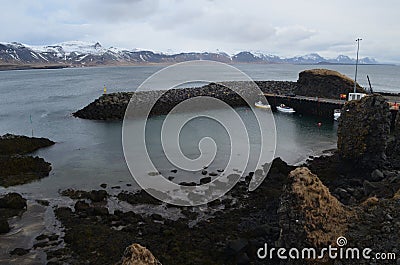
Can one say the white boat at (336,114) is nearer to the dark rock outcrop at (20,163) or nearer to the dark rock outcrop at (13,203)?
the dark rock outcrop at (20,163)

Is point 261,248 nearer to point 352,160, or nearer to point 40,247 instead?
point 40,247

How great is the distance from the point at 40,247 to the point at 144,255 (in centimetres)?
977

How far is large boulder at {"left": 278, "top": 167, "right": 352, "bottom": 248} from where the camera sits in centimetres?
1049

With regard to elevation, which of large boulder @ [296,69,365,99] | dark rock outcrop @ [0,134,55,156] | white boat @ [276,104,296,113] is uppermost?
large boulder @ [296,69,365,99]

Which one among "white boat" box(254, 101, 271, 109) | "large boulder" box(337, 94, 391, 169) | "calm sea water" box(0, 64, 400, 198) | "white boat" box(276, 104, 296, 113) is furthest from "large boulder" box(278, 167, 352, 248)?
"white boat" box(254, 101, 271, 109)

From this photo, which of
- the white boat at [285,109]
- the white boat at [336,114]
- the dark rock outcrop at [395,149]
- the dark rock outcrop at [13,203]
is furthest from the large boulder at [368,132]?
the white boat at [285,109]

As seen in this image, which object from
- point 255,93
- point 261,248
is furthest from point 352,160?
point 255,93

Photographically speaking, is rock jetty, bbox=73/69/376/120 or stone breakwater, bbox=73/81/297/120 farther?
rock jetty, bbox=73/69/376/120

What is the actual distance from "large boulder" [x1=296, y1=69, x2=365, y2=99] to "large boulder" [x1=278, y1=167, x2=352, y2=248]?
4680 cm

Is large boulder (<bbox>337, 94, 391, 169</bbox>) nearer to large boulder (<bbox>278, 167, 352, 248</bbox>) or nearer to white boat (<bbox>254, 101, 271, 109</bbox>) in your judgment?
large boulder (<bbox>278, 167, 352, 248</bbox>)

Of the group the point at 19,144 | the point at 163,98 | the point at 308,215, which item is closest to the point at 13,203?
Answer: the point at 19,144

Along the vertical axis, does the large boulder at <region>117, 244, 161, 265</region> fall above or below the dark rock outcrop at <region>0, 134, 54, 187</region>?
above

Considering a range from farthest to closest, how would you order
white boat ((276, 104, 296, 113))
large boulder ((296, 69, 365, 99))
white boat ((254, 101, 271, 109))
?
white boat ((254, 101, 271, 109)) < large boulder ((296, 69, 365, 99)) < white boat ((276, 104, 296, 113))

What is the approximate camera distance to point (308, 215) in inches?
418
